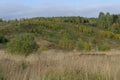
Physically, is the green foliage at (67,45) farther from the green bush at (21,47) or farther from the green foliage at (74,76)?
the green foliage at (74,76)

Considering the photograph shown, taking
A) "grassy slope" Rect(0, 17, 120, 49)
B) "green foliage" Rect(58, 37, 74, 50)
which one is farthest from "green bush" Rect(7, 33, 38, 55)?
"grassy slope" Rect(0, 17, 120, 49)

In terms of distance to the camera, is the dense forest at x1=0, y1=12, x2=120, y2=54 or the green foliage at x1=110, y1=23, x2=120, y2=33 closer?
the dense forest at x1=0, y1=12, x2=120, y2=54

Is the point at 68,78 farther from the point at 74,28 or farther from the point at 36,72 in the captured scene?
the point at 74,28

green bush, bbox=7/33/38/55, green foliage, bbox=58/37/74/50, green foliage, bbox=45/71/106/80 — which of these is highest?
green foliage, bbox=45/71/106/80

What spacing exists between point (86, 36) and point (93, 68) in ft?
435

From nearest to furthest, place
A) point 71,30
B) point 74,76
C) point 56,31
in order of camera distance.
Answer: point 74,76 < point 56,31 < point 71,30

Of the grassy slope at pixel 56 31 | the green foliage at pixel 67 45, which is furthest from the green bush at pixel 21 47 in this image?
the grassy slope at pixel 56 31

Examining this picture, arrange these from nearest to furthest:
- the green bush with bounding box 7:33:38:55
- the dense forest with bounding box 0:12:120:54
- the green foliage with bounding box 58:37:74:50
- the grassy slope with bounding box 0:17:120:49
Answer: the green bush with bounding box 7:33:38:55 < the green foliage with bounding box 58:37:74:50 < the dense forest with bounding box 0:12:120:54 < the grassy slope with bounding box 0:17:120:49

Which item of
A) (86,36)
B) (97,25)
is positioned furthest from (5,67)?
(97,25)

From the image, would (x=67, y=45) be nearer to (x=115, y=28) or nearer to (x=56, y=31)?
(x=56, y=31)

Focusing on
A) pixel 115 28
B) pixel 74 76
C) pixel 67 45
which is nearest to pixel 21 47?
pixel 74 76

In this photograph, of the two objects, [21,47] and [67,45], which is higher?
[21,47]

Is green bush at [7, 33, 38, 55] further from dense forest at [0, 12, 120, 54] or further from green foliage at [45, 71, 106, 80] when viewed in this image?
dense forest at [0, 12, 120, 54]

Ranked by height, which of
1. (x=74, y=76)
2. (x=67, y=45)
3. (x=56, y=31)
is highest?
(x=74, y=76)
